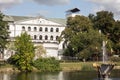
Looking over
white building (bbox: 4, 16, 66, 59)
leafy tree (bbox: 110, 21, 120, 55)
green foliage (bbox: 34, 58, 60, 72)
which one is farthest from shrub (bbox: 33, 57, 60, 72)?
leafy tree (bbox: 110, 21, 120, 55)

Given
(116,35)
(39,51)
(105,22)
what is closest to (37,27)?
(105,22)

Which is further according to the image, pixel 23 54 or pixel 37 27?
pixel 37 27

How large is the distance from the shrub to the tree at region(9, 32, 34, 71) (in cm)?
194

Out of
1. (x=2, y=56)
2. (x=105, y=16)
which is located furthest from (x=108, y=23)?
(x=2, y=56)

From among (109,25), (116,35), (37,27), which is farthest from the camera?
→ (37,27)

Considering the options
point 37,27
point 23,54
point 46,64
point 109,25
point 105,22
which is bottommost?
point 46,64

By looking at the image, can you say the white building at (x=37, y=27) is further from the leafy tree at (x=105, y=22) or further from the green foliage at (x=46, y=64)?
the green foliage at (x=46, y=64)

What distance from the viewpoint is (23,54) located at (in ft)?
305

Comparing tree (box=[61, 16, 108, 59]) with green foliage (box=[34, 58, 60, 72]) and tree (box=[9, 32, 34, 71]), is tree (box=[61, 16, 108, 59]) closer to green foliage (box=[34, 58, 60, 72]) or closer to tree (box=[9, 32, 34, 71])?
green foliage (box=[34, 58, 60, 72])

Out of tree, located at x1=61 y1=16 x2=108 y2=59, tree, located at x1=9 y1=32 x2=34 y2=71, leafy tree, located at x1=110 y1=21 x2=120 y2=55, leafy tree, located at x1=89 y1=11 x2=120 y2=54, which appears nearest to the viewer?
tree, located at x1=9 y1=32 x2=34 y2=71

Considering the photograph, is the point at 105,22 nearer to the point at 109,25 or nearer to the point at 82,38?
the point at 109,25

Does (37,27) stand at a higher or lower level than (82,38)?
higher

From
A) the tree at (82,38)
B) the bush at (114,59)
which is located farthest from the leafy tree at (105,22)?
the bush at (114,59)

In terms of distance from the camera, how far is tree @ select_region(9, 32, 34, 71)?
91312mm
